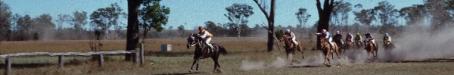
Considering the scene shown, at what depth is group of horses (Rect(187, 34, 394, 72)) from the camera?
29875 mm

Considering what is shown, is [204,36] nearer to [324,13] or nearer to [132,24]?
[132,24]

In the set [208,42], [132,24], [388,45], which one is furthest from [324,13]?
[208,42]

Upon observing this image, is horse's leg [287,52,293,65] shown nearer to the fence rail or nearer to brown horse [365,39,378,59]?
brown horse [365,39,378,59]

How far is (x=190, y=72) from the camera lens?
30.5 metres

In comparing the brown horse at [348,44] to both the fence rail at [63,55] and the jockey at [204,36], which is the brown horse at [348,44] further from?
the jockey at [204,36]

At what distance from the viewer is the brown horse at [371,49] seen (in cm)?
4538

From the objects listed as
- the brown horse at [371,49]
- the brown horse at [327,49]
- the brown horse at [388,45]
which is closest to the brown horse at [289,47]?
the brown horse at [327,49]

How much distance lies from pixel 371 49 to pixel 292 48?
266 inches

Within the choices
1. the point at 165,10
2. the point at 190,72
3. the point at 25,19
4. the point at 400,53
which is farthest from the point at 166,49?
the point at 25,19

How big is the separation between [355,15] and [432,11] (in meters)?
29.0

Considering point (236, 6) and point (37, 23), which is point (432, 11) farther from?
point (37, 23)

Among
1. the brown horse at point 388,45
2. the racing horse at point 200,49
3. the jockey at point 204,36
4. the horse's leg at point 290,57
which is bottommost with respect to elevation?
the horse's leg at point 290,57

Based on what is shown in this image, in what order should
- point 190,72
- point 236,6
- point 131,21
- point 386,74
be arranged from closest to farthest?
point 386,74 → point 190,72 → point 131,21 → point 236,6

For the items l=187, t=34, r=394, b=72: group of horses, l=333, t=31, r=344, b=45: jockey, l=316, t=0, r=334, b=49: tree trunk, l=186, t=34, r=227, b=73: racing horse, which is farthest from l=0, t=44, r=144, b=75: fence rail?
l=316, t=0, r=334, b=49: tree trunk
